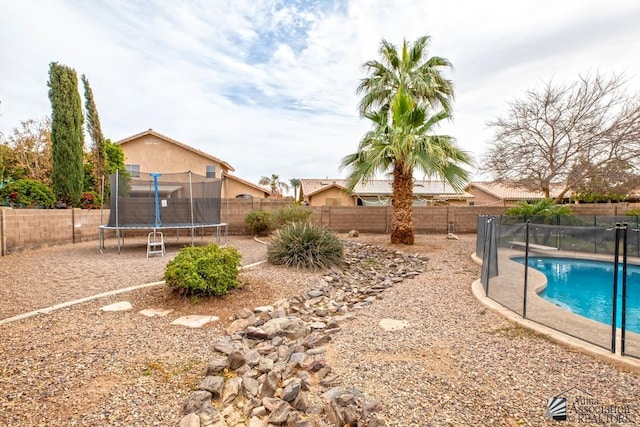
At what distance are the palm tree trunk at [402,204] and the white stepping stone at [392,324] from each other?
6248 millimetres

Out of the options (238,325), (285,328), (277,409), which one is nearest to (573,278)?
(285,328)

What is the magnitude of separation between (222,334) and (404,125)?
7.84m

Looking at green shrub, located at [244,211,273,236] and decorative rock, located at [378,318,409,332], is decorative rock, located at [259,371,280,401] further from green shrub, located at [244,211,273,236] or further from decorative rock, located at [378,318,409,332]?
green shrub, located at [244,211,273,236]

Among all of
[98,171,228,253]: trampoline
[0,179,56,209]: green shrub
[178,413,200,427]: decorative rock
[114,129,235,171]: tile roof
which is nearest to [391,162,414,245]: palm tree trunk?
[98,171,228,253]: trampoline

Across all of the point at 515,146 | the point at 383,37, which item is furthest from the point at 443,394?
the point at 515,146

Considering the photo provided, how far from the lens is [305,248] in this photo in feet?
22.8

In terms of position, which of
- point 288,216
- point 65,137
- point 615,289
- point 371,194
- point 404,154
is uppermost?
point 65,137

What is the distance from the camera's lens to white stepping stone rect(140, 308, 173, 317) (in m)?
3.87

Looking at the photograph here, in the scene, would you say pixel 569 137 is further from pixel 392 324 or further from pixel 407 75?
pixel 392 324

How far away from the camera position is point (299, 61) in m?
11.1

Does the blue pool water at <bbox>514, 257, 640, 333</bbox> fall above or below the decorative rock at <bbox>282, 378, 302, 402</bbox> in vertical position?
above

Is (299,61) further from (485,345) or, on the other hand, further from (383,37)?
(485,345)

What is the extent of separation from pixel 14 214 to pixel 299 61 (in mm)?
8796

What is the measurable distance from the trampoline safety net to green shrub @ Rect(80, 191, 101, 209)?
306 cm
